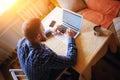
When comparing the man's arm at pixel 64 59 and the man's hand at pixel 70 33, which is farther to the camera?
the man's hand at pixel 70 33

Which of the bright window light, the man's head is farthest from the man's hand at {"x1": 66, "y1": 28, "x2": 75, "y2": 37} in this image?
the bright window light

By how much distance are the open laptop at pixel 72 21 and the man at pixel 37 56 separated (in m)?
0.35

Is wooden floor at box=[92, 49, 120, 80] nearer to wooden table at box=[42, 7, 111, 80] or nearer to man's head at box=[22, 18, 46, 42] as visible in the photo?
wooden table at box=[42, 7, 111, 80]

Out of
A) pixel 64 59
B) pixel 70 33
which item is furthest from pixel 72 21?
pixel 64 59

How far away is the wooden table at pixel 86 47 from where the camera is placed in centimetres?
161

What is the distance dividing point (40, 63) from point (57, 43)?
18.4 inches

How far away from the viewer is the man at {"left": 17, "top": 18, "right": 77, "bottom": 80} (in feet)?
4.58

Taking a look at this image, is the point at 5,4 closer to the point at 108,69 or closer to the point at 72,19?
the point at 72,19

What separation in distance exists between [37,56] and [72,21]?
2.02 feet

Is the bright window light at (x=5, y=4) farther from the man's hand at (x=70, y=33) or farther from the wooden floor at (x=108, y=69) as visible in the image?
the wooden floor at (x=108, y=69)

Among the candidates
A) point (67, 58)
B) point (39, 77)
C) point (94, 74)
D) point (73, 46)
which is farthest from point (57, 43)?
point (94, 74)

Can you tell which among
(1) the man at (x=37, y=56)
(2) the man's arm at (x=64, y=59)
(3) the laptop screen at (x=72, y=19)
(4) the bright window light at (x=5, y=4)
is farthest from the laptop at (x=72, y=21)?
(4) the bright window light at (x=5, y=4)

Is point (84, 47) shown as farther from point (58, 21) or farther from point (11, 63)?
point (11, 63)

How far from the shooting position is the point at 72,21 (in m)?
1.80
